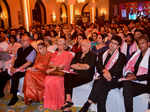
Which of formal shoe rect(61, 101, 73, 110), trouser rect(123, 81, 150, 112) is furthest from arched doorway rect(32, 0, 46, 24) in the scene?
trouser rect(123, 81, 150, 112)

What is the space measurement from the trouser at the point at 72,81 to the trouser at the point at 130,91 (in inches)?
30.3

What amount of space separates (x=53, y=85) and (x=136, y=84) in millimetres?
1426

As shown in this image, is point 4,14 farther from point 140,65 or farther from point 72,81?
point 140,65

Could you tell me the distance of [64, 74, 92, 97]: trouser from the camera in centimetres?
304

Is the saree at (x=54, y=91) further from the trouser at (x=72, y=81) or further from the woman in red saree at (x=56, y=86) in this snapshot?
the trouser at (x=72, y=81)

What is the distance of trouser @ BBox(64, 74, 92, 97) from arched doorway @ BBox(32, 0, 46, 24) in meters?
12.3

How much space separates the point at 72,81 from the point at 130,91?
999 millimetres

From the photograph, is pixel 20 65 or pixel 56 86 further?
pixel 20 65

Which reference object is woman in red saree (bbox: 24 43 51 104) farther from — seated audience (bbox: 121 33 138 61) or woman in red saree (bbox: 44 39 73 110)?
seated audience (bbox: 121 33 138 61)

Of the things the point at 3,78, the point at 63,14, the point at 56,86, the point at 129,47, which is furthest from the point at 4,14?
the point at 56,86

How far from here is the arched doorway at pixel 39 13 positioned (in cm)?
1436

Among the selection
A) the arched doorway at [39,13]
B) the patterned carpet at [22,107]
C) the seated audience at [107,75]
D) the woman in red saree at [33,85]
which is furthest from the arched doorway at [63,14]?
the seated audience at [107,75]

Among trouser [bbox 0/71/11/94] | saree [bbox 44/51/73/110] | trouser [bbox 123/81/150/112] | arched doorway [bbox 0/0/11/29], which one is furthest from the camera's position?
arched doorway [bbox 0/0/11/29]

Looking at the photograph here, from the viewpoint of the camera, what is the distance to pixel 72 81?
120 inches
